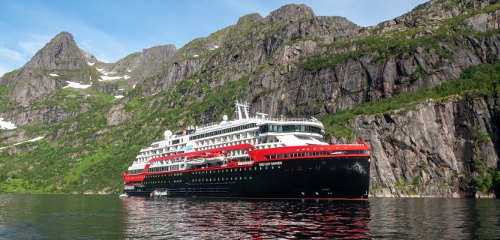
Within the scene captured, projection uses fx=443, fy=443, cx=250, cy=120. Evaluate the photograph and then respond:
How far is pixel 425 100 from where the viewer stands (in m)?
125

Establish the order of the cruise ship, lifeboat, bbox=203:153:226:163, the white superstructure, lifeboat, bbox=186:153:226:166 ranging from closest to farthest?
the cruise ship → the white superstructure → lifeboat, bbox=203:153:226:163 → lifeboat, bbox=186:153:226:166

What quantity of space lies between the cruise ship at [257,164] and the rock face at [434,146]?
46.8m

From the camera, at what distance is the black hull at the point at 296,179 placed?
62812mm

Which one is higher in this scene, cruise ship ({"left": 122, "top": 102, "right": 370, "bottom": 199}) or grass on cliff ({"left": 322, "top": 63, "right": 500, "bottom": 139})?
grass on cliff ({"left": 322, "top": 63, "right": 500, "bottom": 139})

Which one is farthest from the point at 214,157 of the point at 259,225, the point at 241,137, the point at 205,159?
the point at 259,225

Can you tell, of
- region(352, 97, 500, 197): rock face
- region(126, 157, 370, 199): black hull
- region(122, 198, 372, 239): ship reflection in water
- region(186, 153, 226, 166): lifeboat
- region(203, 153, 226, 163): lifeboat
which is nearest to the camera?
region(122, 198, 372, 239): ship reflection in water

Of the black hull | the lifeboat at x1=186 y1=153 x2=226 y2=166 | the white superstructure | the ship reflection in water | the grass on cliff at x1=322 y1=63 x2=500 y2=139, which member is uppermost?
the grass on cliff at x1=322 y1=63 x2=500 y2=139

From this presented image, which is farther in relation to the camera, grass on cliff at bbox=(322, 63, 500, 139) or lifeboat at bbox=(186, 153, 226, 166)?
grass on cliff at bbox=(322, 63, 500, 139)

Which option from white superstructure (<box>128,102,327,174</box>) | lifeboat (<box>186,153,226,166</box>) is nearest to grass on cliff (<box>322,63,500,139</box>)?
white superstructure (<box>128,102,327,174</box>)

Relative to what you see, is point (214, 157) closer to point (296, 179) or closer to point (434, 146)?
point (296, 179)

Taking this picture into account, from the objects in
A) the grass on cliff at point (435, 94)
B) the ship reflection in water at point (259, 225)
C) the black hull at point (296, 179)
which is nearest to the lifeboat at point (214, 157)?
the black hull at point (296, 179)

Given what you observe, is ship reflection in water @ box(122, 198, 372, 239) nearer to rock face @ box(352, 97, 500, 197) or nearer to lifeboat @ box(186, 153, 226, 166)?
lifeboat @ box(186, 153, 226, 166)

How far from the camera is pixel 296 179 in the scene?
65688mm

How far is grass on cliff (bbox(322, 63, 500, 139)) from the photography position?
119 m
